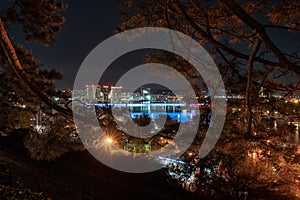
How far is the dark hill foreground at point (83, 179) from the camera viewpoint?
7.29 meters

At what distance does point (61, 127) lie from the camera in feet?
13.3

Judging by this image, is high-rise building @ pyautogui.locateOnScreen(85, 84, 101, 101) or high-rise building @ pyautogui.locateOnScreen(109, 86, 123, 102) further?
high-rise building @ pyautogui.locateOnScreen(85, 84, 101, 101)

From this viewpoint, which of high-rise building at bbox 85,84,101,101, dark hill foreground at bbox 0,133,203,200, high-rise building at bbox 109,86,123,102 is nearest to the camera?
high-rise building at bbox 109,86,123,102

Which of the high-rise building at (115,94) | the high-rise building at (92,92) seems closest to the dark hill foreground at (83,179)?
the high-rise building at (92,92)

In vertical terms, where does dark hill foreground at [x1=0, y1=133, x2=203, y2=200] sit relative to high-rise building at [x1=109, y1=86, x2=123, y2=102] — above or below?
below

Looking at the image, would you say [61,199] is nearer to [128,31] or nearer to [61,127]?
[61,127]

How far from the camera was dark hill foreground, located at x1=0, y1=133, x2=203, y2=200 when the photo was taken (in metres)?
7.29

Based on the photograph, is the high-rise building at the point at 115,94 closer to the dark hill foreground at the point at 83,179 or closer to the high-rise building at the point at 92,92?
the high-rise building at the point at 92,92

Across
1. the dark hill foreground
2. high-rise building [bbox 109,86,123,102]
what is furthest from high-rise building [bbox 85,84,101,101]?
the dark hill foreground

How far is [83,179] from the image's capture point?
377 inches

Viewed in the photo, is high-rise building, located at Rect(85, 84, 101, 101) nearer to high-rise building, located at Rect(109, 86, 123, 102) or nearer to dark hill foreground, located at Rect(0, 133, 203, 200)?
high-rise building, located at Rect(109, 86, 123, 102)

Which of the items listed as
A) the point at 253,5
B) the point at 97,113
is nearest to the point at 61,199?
the point at 97,113

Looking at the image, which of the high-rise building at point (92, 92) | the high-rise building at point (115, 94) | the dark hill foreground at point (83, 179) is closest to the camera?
the high-rise building at point (115, 94)

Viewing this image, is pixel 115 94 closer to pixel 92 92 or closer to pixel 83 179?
pixel 92 92
